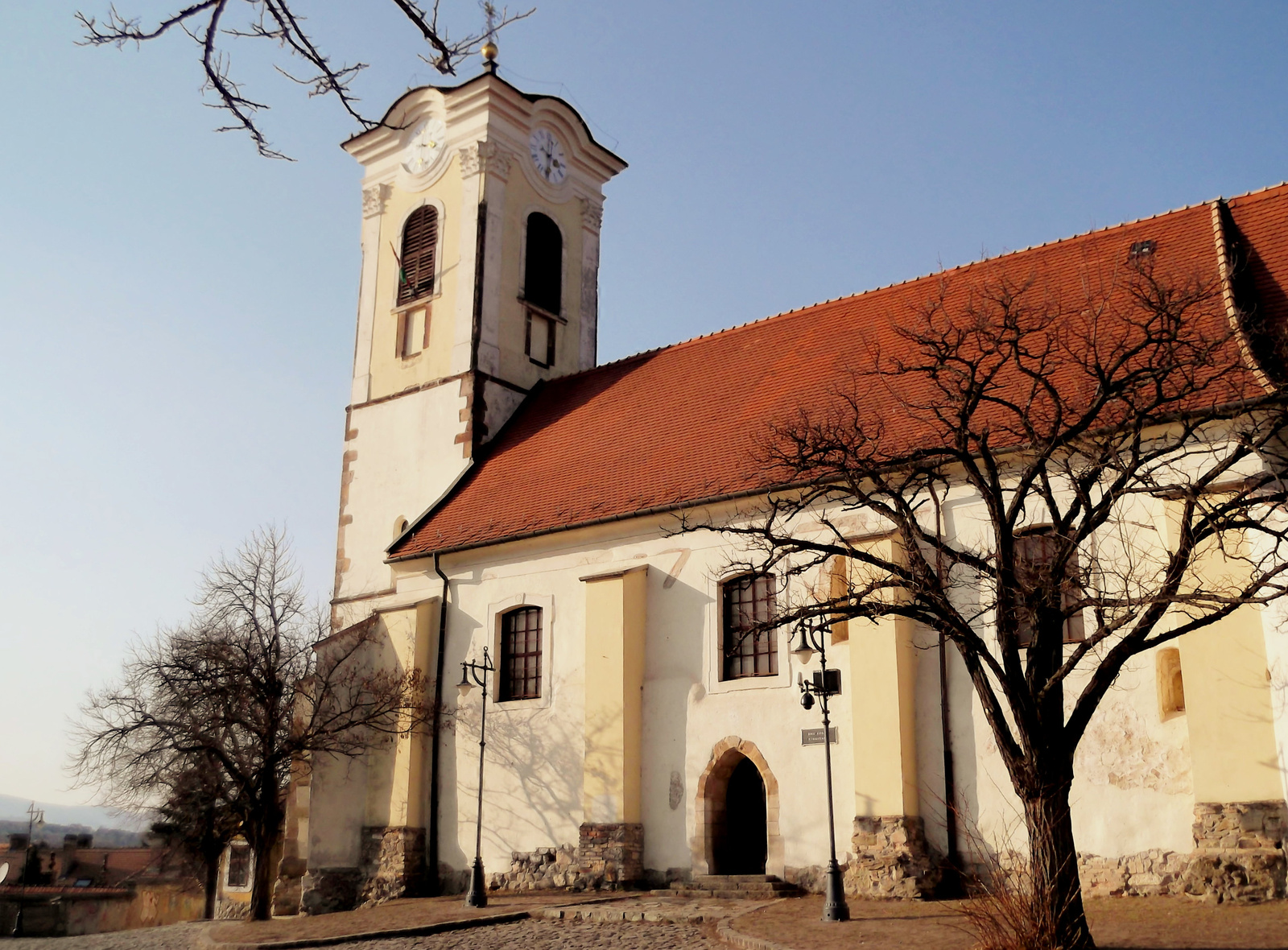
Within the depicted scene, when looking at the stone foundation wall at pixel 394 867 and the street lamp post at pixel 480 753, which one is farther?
the stone foundation wall at pixel 394 867

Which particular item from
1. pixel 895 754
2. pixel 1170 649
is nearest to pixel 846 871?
pixel 895 754

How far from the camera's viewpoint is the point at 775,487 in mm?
17297

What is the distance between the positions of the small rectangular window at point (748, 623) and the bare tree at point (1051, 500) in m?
0.46

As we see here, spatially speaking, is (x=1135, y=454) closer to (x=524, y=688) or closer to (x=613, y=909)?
(x=613, y=909)

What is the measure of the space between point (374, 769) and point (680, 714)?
6423 mm

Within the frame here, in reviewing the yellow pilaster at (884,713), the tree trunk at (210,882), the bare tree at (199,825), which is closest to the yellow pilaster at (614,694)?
the yellow pilaster at (884,713)

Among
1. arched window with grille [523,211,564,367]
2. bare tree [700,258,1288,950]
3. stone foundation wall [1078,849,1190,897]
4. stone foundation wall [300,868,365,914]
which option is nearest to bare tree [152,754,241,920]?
stone foundation wall [300,868,365,914]

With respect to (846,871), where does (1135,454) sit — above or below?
above

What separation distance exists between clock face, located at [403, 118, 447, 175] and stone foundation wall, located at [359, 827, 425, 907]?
48.3ft

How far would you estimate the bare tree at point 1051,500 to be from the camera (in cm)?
1041

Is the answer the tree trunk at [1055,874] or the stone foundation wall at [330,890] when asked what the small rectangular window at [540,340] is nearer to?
the stone foundation wall at [330,890]

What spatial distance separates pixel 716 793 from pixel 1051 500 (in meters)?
8.45

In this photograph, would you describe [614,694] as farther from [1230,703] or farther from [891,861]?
[1230,703]

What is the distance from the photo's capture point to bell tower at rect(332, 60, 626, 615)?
973 inches
